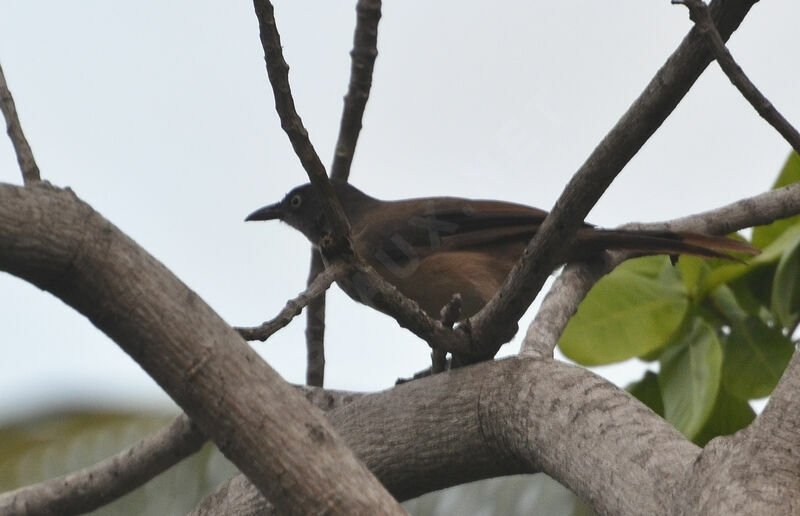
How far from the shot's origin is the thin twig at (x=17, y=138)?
2572mm

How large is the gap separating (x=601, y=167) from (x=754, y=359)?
2516 millimetres

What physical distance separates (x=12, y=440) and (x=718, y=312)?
4.37 meters

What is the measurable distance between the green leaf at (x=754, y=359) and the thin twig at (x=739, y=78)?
245 centimetres

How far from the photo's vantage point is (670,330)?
4.98m

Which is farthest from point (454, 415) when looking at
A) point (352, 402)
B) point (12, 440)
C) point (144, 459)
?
point (12, 440)

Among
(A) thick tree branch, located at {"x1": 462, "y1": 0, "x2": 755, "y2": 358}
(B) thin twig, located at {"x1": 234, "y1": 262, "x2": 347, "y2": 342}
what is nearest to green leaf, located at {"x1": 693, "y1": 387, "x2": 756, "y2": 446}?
(A) thick tree branch, located at {"x1": 462, "y1": 0, "x2": 755, "y2": 358}

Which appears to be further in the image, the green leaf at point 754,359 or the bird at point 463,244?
the green leaf at point 754,359

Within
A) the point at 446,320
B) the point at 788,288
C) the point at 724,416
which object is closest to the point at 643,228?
the point at 788,288

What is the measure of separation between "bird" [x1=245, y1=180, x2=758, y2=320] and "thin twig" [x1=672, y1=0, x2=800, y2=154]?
1.87 metres

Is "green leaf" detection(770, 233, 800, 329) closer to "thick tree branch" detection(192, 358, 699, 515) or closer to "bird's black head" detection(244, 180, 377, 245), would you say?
"thick tree branch" detection(192, 358, 699, 515)

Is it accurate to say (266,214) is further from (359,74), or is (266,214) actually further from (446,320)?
(446,320)

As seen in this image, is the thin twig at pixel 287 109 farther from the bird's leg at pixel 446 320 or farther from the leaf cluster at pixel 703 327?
the leaf cluster at pixel 703 327

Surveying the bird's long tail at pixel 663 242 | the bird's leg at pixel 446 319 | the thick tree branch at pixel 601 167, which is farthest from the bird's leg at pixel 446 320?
the bird's long tail at pixel 663 242

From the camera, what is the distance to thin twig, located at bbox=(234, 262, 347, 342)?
263 centimetres
